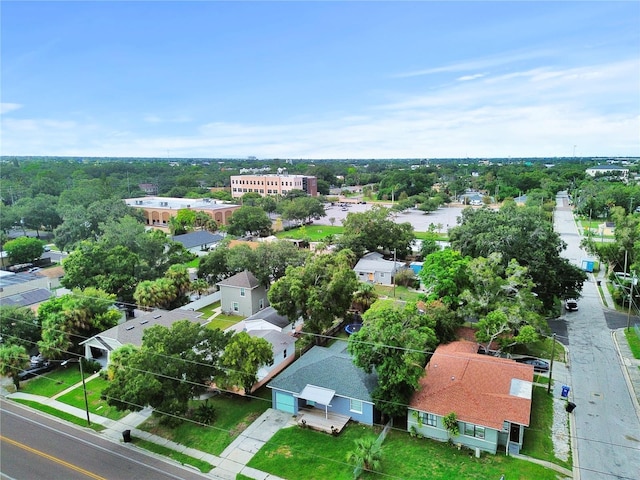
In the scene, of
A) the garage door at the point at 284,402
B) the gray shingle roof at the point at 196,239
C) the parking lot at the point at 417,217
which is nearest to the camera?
the garage door at the point at 284,402

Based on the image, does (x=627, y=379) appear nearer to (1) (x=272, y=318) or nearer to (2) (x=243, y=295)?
(1) (x=272, y=318)

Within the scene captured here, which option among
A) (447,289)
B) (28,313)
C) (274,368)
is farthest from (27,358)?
(447,289)

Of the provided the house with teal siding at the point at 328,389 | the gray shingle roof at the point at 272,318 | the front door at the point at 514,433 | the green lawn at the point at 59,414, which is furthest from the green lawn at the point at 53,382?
the front door at the point at 514,433

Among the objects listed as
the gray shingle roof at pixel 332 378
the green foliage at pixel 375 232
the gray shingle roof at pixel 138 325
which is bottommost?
the gray shingle roof at pixel 332 378

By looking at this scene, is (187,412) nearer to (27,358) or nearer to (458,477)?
(27,358)

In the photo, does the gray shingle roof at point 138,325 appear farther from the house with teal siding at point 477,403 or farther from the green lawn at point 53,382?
the house with teal siding at point 477,403

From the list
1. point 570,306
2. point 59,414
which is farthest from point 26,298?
point 570,306
